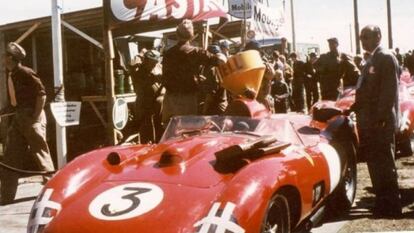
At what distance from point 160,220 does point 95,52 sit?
1088 cm

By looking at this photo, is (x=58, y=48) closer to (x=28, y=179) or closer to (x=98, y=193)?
(x=28, y=179)

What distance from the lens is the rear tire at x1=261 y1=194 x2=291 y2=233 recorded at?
11.6 feet

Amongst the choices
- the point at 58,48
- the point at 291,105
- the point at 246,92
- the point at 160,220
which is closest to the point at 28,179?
the point at 58,48

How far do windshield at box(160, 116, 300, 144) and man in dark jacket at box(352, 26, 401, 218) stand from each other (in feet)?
3.24

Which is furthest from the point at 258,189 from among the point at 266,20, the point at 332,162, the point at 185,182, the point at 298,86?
the point at 266,20

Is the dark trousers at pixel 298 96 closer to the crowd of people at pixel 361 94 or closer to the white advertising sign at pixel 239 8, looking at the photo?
the white advertising sign at pixel 239 8

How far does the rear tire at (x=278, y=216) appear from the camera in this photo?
11.6ft

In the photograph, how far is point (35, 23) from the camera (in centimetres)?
1045

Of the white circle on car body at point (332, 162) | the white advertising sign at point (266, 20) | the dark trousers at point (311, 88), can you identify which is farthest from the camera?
the white advertising sign at point (266, 20)

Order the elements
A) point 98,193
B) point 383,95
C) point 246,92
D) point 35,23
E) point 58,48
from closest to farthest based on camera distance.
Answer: point 98,193
point 383,95
point 246,92
point 58,48
point 35,23

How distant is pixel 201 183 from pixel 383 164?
2334 mm

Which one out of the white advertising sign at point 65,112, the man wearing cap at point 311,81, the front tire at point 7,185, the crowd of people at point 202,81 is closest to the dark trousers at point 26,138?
the front tire at point 7,185

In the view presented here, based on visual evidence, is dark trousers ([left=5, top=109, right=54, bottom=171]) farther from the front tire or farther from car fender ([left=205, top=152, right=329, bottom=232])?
car fender ([left=205, top=152, right=329, bottom=232])

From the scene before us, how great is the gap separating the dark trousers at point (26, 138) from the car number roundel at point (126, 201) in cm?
310
